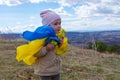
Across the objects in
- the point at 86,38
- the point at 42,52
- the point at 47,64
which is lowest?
the point at 86,38

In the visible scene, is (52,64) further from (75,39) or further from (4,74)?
(75,39)

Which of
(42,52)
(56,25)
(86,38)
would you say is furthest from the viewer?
(86,38)

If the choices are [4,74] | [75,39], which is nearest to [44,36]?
[4,74]

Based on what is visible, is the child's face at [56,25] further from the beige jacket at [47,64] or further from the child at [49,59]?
the beige jacket at [47,64]

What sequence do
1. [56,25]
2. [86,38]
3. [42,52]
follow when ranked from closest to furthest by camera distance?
[42,52] → [56,25] → [86,38]

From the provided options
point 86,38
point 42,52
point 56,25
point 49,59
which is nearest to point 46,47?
point 42,52

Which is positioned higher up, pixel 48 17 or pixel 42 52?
pixel 48 17

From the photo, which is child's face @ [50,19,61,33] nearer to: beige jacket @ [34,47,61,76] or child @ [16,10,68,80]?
child @ [16,10,68,80]

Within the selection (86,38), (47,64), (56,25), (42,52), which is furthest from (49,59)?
(86,38)

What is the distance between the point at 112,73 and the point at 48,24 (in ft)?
11.8

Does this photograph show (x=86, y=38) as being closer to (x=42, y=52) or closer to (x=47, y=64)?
(x=47, y=64)

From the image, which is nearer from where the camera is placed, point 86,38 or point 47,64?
point 47,64

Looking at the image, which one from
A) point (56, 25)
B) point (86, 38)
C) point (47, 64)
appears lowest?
point (86, 38)

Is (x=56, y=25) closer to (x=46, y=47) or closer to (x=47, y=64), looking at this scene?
(x=46, y=47)
